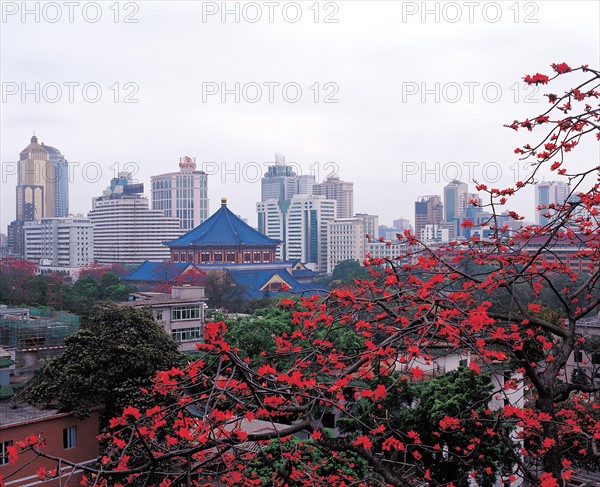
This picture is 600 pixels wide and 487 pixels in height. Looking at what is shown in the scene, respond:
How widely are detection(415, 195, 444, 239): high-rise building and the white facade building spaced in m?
31.0

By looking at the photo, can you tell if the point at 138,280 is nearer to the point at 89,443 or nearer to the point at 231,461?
the point at 89,443

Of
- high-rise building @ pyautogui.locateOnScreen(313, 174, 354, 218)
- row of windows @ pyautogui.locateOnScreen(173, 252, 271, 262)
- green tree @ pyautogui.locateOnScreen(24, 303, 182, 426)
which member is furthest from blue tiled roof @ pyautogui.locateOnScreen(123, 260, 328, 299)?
high-rise building @ pyautogui.locateOnScreen(313, 174, 354, 218)

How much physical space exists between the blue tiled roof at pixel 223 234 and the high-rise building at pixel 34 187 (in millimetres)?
36199

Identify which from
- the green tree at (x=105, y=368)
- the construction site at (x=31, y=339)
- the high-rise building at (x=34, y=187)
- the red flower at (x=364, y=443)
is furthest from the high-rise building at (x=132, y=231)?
the red flower at (x=364, y=443)

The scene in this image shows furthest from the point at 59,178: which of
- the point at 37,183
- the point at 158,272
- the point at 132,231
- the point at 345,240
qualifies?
the point at 158,272

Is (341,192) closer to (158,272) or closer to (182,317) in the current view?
(158,272)

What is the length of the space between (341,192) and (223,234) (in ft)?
113

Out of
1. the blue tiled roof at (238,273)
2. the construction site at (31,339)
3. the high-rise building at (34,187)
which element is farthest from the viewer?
the high-rise building at (34,187)

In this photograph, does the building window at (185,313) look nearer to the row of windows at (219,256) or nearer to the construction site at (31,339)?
the construction site at (31,339)

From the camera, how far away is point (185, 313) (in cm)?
1464

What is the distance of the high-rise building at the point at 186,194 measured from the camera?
193ft

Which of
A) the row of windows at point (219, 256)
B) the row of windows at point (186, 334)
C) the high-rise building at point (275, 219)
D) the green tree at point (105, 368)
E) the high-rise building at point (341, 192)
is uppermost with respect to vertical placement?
the high-rise building at point (341, 192)

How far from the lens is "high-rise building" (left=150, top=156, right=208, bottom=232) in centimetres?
5878

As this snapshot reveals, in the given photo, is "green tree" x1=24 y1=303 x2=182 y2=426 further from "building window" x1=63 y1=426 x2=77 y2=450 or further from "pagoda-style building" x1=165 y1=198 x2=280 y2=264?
"pagoda-style building" x1=165 y1=198 x2=280 y2=264
